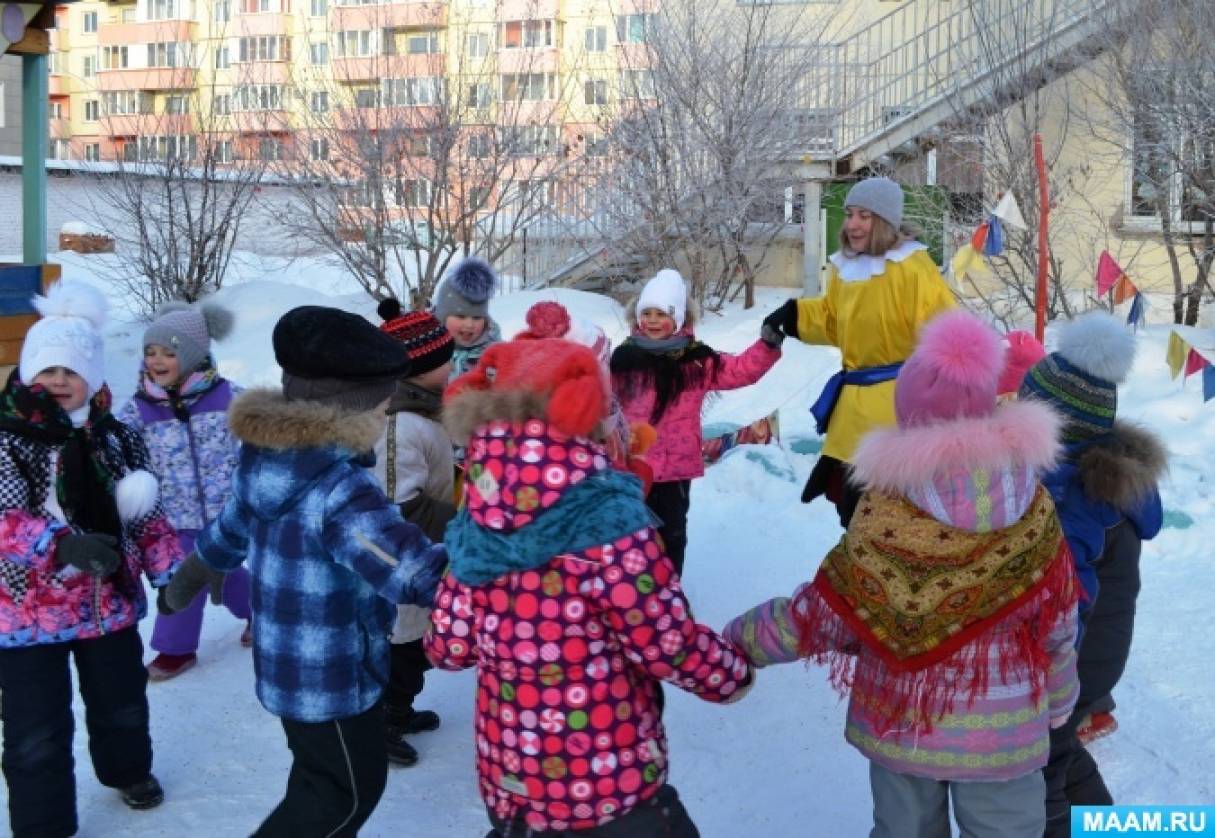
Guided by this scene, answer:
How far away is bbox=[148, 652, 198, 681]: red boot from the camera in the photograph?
4.72 metres

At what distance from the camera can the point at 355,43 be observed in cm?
1656

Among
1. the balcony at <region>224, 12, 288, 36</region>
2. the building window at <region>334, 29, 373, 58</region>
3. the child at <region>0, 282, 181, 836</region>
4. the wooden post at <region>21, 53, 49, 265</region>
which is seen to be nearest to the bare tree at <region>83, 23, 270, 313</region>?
the building window at <region>334, 29, 373, 58</region>

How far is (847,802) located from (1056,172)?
10.4 metres

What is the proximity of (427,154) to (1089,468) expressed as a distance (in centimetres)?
1149

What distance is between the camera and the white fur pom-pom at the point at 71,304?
3652mm

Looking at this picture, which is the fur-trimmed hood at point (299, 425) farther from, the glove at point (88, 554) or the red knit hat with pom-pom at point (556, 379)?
the glove at point (88, 554)

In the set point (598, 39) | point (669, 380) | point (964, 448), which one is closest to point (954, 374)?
point (964, 448)

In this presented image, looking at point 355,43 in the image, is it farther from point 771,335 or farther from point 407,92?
point 771,335

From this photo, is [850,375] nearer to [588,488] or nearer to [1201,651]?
[1201,651]

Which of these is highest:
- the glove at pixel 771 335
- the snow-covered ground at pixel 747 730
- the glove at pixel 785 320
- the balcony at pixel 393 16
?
the balcony at pixel 393 16

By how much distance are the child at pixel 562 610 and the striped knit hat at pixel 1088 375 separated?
50.7 inches

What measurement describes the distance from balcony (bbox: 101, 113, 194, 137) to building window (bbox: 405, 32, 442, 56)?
9.25ft

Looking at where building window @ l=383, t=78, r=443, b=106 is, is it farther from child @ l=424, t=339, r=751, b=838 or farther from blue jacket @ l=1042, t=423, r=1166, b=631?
child @ l=424, t=339, r=751, b=838

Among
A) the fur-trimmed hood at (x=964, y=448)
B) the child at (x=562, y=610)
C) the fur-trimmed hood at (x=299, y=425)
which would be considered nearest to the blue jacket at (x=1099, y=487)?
the fur-trimmed hood at (x=964, y=448)
